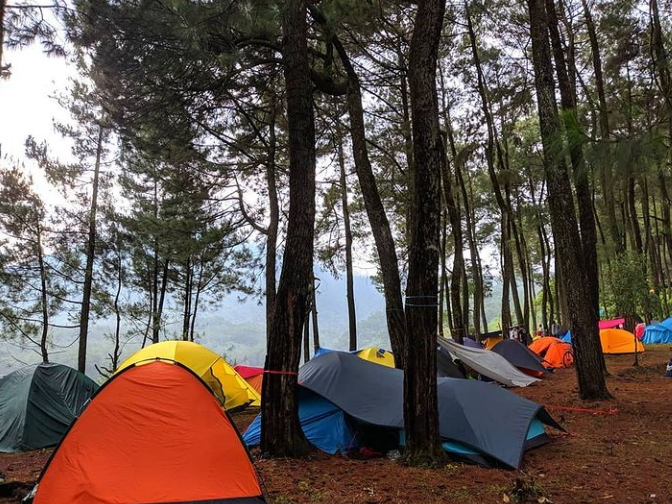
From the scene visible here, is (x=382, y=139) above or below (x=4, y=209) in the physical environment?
above

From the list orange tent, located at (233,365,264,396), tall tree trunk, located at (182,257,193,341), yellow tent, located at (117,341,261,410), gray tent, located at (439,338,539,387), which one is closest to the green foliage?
gray tent, located at (439,338,539,387)

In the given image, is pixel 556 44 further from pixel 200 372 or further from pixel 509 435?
pixel 200 372

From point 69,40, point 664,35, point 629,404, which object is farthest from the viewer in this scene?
point 664,35

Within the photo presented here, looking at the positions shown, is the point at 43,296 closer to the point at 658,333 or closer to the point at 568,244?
the point at 568,244

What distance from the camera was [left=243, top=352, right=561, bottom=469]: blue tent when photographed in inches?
185

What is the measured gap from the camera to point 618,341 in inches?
567

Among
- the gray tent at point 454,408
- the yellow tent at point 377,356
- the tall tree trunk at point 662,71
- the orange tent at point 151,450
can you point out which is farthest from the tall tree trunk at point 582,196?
the orange tent at point 151,450

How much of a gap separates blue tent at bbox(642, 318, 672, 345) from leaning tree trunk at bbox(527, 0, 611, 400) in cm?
1102

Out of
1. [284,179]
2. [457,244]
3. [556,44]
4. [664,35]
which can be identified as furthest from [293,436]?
[664,35]

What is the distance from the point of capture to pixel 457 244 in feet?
43.4

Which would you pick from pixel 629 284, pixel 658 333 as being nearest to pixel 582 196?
pixel 629 284

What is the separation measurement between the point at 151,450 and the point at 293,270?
7.29 ft

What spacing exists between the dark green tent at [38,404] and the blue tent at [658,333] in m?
17.2

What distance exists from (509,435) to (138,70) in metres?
5.99
